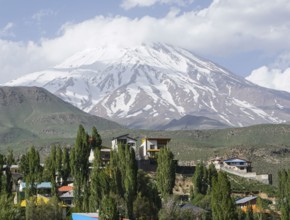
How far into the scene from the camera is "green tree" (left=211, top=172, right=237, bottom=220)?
237 feet

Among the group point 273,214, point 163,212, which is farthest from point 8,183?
point 273,214

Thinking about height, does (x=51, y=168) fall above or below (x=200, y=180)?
above

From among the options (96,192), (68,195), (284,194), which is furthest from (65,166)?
(284,194)

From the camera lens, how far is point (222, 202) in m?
72.4

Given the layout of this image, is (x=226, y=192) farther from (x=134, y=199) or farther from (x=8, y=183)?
(x=8, y=183)

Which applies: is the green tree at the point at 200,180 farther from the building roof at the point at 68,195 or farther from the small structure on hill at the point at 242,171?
the small structure on hill at the point at 242,171

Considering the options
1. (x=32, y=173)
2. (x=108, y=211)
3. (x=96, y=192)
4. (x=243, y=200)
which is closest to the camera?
(x=108, y=211)

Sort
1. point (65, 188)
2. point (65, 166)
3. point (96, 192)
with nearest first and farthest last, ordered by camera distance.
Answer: point (96, 192), point (65, 188), point (65, 166)

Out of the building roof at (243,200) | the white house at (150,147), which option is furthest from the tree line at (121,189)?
the white house at (150,147)

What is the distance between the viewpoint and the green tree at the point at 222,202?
72125mm

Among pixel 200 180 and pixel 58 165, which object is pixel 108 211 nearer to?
pixel 200 180

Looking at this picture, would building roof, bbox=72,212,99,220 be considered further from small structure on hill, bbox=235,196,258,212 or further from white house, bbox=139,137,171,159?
white house, bbox=139,137,171,159

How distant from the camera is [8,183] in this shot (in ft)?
297

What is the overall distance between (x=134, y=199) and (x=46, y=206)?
1181 cm
